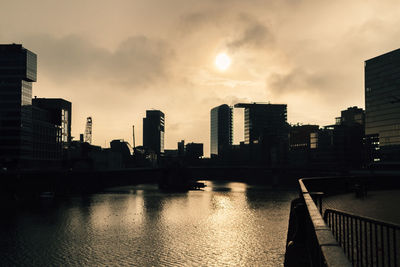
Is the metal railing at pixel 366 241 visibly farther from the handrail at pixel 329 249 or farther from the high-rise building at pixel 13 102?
the high-rise building at pixel 13 102

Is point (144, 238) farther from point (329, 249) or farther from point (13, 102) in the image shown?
point (13, 102)

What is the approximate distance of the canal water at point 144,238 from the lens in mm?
48281

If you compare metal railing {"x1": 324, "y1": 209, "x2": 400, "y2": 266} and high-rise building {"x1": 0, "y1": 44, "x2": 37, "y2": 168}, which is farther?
high-rise building {"x1": 0, "y1": 44, "x2": 37, "y2": 168}

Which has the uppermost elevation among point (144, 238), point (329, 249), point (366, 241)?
point (329, 249)

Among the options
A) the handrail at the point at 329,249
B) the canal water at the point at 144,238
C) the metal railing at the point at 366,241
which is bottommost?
the canal water at the point at 144,238

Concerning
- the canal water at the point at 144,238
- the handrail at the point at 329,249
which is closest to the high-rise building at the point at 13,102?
the canal water at the point at 144,238

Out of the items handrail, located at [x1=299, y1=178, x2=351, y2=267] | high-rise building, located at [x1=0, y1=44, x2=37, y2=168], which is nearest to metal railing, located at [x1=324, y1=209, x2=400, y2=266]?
handrail, located at [x1=299, y1=178, x2=351, y2=267]

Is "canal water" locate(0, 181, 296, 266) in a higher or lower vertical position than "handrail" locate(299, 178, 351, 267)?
lower

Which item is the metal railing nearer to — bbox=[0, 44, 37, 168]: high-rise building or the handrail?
the handrail

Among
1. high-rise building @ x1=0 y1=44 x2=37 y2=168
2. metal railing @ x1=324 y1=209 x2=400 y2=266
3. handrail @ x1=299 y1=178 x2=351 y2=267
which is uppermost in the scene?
high-rise building @ x1=0 y1=44 x2=37 y2=168

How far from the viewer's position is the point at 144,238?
62.8m

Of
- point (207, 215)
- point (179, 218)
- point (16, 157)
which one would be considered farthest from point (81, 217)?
point (16, 157)

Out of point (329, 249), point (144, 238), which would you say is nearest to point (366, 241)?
point (329, 249)

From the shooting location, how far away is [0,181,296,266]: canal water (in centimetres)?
4828
